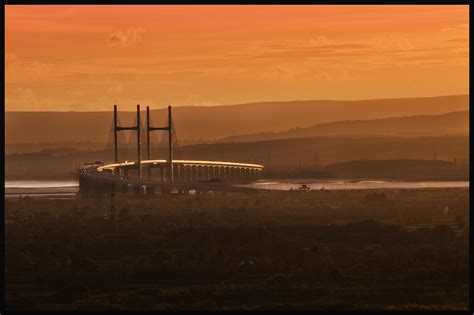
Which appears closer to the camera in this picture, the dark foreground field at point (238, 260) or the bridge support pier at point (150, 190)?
the dark foreground field at point (238, 260)

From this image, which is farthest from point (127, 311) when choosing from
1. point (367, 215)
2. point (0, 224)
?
point (367, 215)

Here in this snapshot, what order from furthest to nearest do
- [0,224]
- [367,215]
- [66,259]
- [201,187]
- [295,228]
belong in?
[201,187]
[367,215]
[295,228]
[0,224]
[66,259]

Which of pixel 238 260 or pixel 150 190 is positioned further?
pixel 150 190

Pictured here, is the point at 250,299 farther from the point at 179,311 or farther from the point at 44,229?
the point at 44,229

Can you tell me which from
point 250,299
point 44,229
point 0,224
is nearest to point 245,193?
point 44,229

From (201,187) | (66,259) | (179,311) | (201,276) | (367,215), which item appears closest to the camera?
(179,311)

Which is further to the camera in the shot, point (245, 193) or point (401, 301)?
point (245, 193)

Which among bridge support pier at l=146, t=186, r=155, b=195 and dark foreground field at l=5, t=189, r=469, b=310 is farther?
bridge support pier at l=146, t=186, r=155, b=195
